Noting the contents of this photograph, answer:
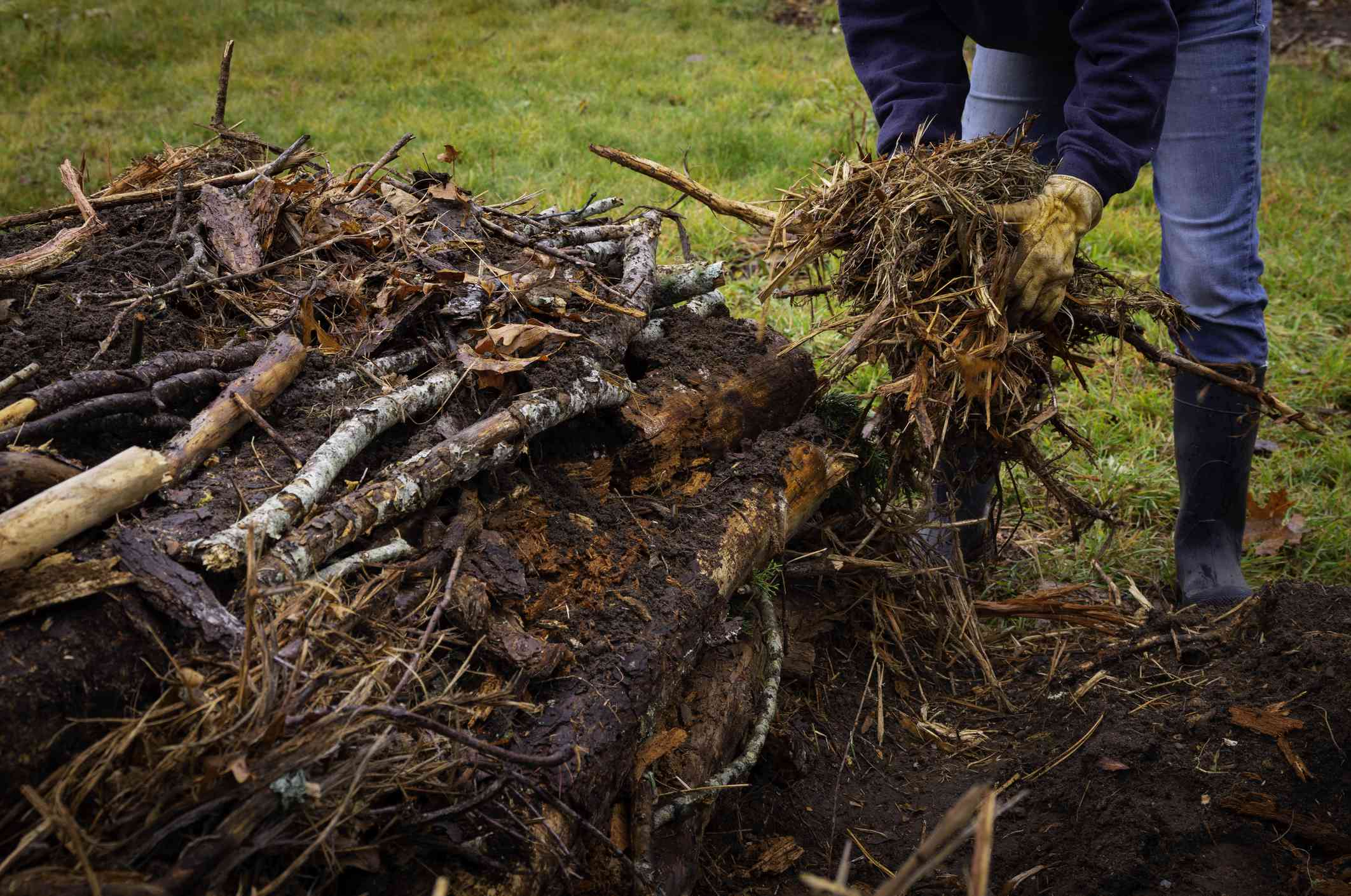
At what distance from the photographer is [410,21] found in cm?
942

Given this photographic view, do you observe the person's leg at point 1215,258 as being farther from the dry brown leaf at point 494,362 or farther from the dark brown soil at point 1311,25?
the dark brown soil at point 1311,25

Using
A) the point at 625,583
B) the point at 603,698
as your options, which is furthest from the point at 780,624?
the point at 603,698

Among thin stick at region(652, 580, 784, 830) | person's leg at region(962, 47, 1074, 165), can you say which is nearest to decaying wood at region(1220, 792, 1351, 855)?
thin stick at region(652, 580, 784, 830)

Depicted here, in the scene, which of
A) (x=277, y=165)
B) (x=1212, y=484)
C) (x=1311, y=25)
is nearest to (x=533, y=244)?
(x=277, y=165)

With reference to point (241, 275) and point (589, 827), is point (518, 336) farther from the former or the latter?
point (589, 827)

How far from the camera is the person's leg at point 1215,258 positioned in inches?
109

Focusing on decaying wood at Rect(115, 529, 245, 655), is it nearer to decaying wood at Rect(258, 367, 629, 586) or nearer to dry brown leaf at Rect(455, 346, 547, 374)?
decaying wood at Rect(258, 367, 629, 586)

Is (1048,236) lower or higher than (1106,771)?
higher

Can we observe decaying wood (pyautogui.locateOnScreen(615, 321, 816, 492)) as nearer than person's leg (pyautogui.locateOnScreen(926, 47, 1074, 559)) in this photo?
Yes

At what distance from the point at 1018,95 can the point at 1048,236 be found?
1102 millimetres

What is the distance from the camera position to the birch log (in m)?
1.66

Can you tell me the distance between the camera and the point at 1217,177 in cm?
287

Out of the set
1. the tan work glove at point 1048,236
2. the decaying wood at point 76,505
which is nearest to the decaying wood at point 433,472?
the decaying wood at point 76,505

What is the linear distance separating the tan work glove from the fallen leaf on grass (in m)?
1.79
